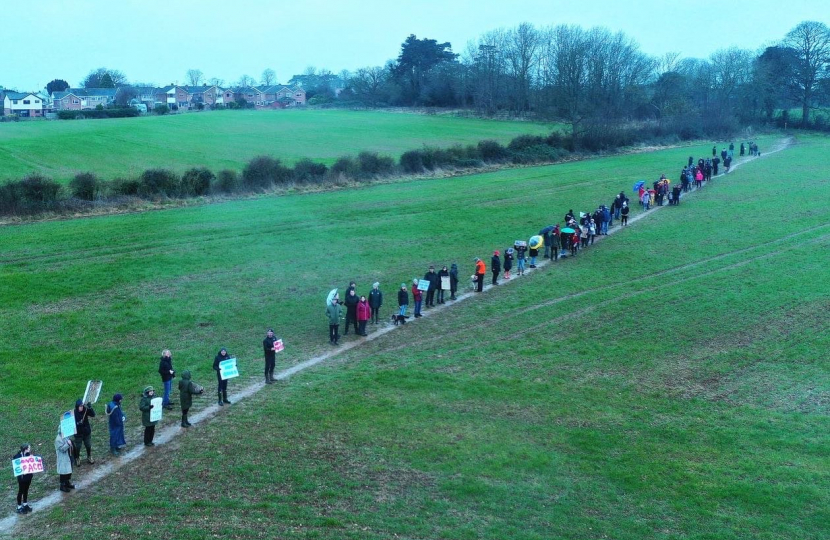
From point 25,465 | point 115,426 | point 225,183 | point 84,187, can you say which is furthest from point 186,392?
point 225,183

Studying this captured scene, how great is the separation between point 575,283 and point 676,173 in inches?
1180

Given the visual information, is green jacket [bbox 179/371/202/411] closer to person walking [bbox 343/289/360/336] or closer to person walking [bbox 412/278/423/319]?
person walking [bbox 343/289/360/336]

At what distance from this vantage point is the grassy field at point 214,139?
52.2 m

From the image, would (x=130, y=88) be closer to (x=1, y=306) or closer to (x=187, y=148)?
A: (x=187, y=148)

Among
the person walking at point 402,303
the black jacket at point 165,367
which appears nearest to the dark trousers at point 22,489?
the black jacket at point 165,367

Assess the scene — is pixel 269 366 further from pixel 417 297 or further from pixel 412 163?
pixel 412 163

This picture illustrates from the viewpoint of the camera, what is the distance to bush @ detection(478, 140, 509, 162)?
60.1m

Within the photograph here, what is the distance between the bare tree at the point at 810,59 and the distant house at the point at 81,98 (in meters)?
105

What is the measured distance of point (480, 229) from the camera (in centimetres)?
3512

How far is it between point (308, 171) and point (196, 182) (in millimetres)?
7911

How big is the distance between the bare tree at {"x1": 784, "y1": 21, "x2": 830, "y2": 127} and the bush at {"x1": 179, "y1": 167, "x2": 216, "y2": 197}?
74756 millimetres

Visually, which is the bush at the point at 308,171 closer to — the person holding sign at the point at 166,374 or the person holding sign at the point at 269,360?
the person holding sign at the point at 269,360

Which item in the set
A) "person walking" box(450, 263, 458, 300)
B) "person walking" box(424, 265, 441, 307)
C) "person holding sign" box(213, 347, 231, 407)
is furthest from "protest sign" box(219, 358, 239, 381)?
"person walking" box(450, 263, 458, 300)

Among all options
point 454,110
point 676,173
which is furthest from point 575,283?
point 454,110
